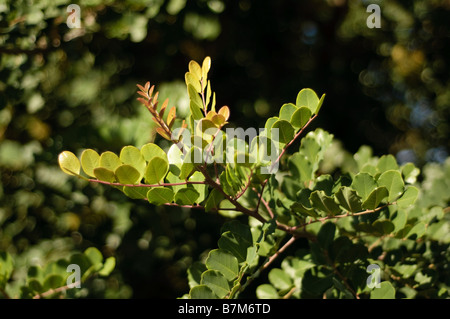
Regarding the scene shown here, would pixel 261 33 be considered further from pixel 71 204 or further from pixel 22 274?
pixel 22 274

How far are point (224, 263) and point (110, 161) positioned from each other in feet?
0.94

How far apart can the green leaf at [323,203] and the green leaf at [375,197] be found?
5 cm

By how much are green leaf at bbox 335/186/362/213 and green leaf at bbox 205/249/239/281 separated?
0.72ft

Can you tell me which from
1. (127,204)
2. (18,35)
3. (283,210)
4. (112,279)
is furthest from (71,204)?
(283,210)

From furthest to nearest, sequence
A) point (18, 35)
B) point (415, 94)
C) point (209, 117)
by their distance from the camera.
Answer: point (415, 94)
point (18, 35)
point (209, 117)

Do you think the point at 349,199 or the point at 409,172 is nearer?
the point at 349,199

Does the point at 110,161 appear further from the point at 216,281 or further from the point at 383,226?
the point at 383,226

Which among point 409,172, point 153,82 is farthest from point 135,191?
point 153,82

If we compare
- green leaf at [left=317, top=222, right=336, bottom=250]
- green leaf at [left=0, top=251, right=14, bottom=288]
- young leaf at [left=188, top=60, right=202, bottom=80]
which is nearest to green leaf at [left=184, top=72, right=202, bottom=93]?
young leaf at [left=188, top=60, right=202, bottom=80]

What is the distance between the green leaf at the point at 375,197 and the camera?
710 millimetres

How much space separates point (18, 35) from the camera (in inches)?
47.5

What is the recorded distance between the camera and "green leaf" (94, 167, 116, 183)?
632 mm

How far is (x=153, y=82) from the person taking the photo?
186cm
